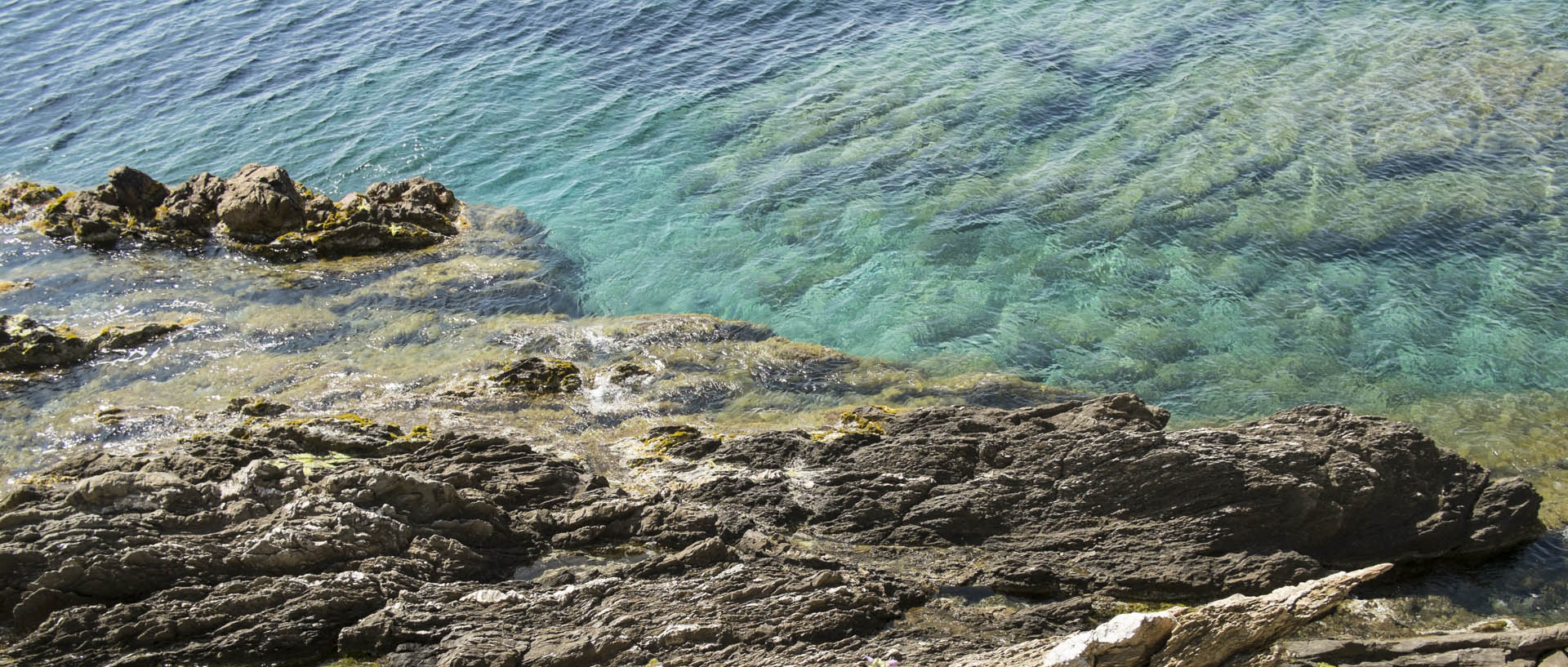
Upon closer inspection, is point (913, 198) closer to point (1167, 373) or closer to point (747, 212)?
point (747, 212)

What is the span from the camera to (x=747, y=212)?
91.8ft

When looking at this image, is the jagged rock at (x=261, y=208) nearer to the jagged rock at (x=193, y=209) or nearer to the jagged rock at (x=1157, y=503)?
the jagged rock at (x=193, y=209)

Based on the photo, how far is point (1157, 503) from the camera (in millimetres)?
15492

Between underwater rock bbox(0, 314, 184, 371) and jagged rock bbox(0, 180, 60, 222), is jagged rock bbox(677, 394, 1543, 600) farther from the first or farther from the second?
jagged rock bbox(0, 180, 60, 222)

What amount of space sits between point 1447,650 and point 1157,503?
13.5ft

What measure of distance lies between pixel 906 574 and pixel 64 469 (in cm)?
1388

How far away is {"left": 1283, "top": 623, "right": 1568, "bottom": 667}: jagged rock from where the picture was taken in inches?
497

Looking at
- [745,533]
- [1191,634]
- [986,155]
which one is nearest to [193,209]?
[745,533]

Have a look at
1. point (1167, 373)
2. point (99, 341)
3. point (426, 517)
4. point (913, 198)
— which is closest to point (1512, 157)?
point (1167, 373)

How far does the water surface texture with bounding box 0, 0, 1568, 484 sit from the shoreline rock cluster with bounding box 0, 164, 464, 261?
5.12 ft

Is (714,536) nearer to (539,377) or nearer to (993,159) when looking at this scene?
(539,377)

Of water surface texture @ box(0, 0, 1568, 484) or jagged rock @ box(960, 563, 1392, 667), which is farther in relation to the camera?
water surface texture @ box(0, 0, 1568, 484)

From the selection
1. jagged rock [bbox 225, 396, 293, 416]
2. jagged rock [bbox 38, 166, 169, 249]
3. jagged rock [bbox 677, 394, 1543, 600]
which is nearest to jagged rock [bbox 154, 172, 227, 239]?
jagged rock [bbox 38, 166, 169, 249]

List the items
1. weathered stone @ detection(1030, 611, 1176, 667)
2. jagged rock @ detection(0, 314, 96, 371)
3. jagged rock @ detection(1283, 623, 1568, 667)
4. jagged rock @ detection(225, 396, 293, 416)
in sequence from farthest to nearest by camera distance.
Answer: jagged rock @ detection(0, 314, 96, 371)
jagged rock @ detection(225, 396, 293, 416)
jagged rock @ detection(1283, 623, 1568, 667)
weathered stone @ detection(1030, 611, 1176, 667)
